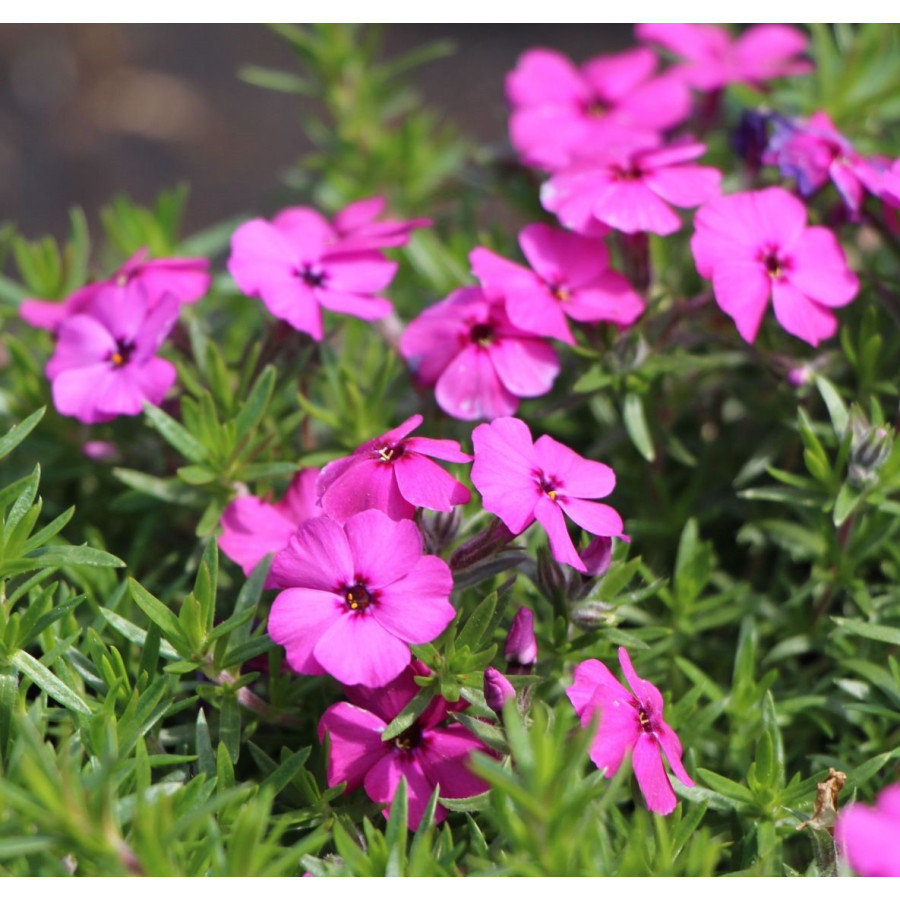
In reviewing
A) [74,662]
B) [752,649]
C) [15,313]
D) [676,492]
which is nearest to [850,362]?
[676,492]

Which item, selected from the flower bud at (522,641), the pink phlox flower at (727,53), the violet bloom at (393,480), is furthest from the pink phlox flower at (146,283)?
the pink phlox flower at (727,53)

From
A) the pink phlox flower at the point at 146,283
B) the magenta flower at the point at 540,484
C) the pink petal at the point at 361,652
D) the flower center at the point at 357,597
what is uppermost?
the pink phlox flower at the point at 146,283

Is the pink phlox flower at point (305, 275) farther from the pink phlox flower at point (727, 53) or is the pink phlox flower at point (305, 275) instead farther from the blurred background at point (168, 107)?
the blurred background at point (168, 107)

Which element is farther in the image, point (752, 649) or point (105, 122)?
point (105, 122)

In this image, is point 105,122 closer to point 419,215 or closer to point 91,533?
point 419,215

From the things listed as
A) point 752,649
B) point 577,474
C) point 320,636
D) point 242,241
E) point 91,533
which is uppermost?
point 242,241
